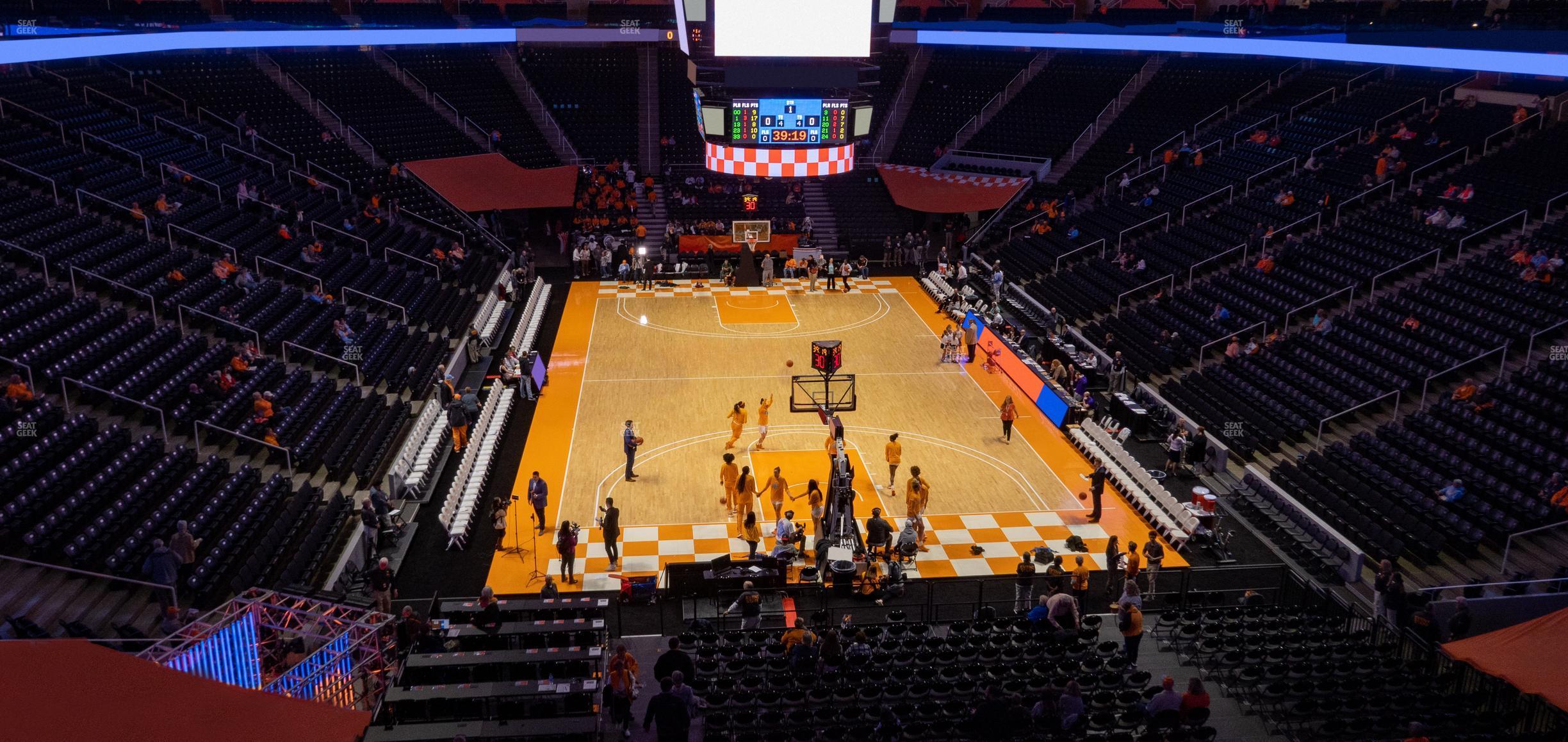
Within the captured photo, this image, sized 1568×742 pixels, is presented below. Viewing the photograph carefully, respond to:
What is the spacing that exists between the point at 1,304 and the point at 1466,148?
33.7 m

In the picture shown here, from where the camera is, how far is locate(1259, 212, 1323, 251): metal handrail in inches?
1168

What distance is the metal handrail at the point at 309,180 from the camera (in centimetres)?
3335

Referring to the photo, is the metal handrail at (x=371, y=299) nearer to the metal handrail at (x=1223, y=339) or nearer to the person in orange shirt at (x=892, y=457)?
the person in orange shirt at (x=892, y=457)

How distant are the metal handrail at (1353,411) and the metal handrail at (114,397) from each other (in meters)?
20.9

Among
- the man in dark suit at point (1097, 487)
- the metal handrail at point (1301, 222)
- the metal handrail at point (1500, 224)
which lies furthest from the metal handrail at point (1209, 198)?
the man in dark suit at point (1097, 487)

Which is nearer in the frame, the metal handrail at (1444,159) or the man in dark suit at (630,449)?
the man in dark suit at (630,449)

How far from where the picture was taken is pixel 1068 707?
12234 millimetres

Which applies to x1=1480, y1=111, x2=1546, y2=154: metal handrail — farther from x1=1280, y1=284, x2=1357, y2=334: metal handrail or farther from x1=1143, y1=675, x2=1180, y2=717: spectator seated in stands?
x1=1143, y1=675, x2=1180, y2=717: spectator seated in stands

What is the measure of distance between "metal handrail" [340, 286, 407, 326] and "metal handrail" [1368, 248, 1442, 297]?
76.7 ft

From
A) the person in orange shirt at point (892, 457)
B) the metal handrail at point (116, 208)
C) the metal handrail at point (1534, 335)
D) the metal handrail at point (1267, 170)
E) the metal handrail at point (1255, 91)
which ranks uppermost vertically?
the metal handrail at point (1255, 91)

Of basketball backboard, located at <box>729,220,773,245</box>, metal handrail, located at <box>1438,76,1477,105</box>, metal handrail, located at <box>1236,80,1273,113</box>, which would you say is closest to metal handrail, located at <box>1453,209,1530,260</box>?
metal handrail, located at <box>1438,76,1477,105</box>

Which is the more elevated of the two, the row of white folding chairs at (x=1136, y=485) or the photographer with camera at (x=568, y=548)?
the row of white folding chairs at (x=1136, y=485)

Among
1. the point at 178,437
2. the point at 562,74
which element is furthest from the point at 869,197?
the point at 178,437

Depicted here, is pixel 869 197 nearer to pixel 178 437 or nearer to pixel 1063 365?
pixel 1063 365
